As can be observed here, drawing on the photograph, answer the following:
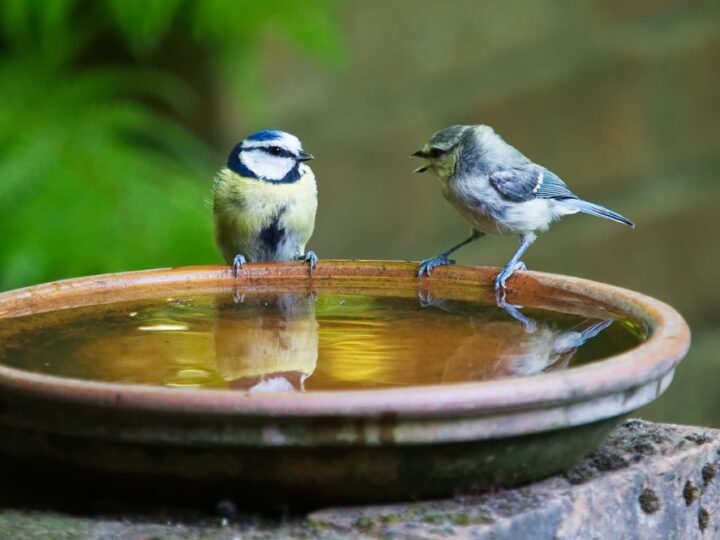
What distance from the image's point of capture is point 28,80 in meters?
4.68

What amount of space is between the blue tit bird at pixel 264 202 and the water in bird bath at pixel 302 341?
2.63ft

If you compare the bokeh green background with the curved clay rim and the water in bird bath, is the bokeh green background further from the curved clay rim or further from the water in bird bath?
the curved clay rim

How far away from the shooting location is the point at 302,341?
2330mm

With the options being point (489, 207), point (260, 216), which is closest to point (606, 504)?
point (489, 207)

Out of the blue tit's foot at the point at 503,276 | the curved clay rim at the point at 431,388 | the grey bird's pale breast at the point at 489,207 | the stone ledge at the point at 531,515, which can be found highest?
the grey bird's pale breast at the point at 489,207

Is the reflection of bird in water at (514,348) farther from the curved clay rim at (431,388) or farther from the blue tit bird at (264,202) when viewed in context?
the blue tit bird at (264,202)

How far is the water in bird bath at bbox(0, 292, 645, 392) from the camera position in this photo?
2.03 metres

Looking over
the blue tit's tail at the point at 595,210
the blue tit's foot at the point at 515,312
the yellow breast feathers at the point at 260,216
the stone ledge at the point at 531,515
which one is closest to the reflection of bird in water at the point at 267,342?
the stone ledge at the point at 531,515

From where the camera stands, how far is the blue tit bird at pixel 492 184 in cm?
346

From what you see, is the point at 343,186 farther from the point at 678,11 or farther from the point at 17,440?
the point at 17,440

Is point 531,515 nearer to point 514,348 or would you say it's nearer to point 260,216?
point 514,348

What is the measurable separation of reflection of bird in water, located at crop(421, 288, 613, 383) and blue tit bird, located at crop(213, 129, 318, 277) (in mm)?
1157

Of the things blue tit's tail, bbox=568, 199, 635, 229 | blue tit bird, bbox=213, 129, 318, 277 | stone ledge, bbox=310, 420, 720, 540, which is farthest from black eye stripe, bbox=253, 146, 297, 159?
stone ledge, bbox=310, 420, 720, 540

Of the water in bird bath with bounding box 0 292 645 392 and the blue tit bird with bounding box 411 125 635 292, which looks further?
the blue tit bird with bounding box 411 125 635 292
